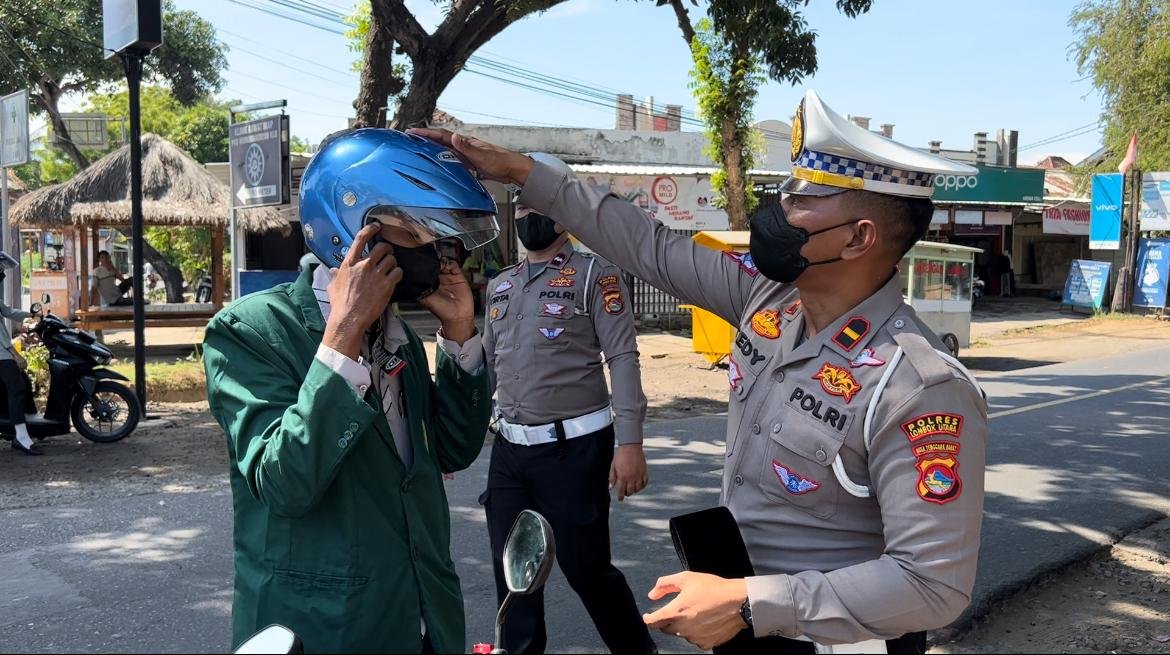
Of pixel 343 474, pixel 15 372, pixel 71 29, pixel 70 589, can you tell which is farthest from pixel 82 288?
pixel 343 474

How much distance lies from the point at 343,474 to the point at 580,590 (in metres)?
1.95

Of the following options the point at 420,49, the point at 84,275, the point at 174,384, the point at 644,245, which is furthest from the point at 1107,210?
the point at 644,245

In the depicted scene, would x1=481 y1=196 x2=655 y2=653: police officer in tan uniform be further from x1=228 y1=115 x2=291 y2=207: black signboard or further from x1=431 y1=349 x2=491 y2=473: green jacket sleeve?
x1=228 y1=115 x2=291 y2=207: black signboard

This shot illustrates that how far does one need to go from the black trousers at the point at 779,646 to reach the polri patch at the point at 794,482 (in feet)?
0.98

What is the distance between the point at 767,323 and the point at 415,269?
83 centimetres

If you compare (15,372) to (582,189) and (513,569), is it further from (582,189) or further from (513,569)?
(513,569)

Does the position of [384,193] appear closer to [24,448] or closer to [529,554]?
[529,554]

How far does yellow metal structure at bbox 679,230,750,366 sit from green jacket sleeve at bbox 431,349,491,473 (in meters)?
9.65

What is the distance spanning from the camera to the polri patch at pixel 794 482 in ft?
6.19

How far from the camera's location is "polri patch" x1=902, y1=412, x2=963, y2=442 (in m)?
1.69

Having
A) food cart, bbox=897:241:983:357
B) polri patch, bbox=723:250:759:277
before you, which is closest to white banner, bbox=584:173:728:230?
food cart, bbox=897:241:983:357

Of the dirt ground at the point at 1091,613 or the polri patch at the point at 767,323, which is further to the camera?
the dirt ground at the point at 1091,613

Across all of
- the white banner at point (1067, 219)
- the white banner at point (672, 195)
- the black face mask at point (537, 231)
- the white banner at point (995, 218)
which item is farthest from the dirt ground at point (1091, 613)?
the white banner at point (1067, 219)

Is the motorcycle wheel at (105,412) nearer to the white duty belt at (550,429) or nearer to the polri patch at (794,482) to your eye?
the white duty belt at (550,429)
